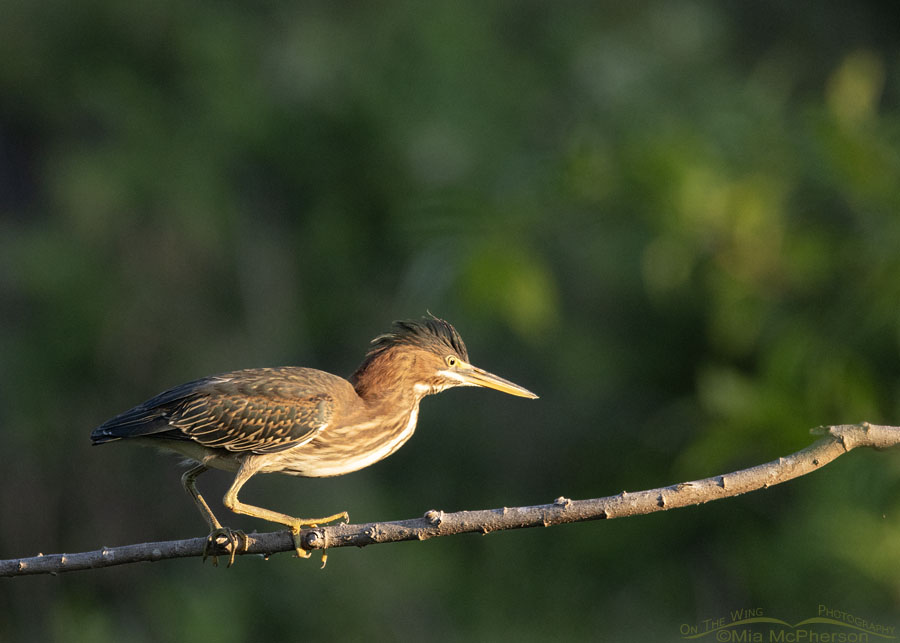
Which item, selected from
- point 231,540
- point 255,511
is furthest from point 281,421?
point 231,540

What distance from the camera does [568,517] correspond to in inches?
128

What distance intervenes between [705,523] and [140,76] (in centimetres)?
829

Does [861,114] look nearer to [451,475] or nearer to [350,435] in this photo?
[350,435]

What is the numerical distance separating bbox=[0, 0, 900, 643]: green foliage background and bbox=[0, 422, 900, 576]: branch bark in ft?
7.56

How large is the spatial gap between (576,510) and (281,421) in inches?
56.3

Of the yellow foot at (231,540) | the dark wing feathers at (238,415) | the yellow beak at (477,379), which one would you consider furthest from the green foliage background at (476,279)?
the yellow foot at (231,540)

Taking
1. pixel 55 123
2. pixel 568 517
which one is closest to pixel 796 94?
pixel 568 517

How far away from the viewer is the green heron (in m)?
4.29

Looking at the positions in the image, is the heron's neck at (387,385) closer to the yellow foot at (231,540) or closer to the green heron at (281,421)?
the green heron at (281,421)

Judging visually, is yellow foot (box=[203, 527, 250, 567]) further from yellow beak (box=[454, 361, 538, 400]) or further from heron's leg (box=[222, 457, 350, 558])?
yellow beak (box=[454, 361, 538, 400])

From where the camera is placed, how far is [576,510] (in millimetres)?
3254

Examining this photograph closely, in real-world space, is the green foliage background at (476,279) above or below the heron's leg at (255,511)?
above

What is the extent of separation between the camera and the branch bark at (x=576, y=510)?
3.22 metres

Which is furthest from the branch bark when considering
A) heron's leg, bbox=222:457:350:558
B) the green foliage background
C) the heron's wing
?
the green foliage background
